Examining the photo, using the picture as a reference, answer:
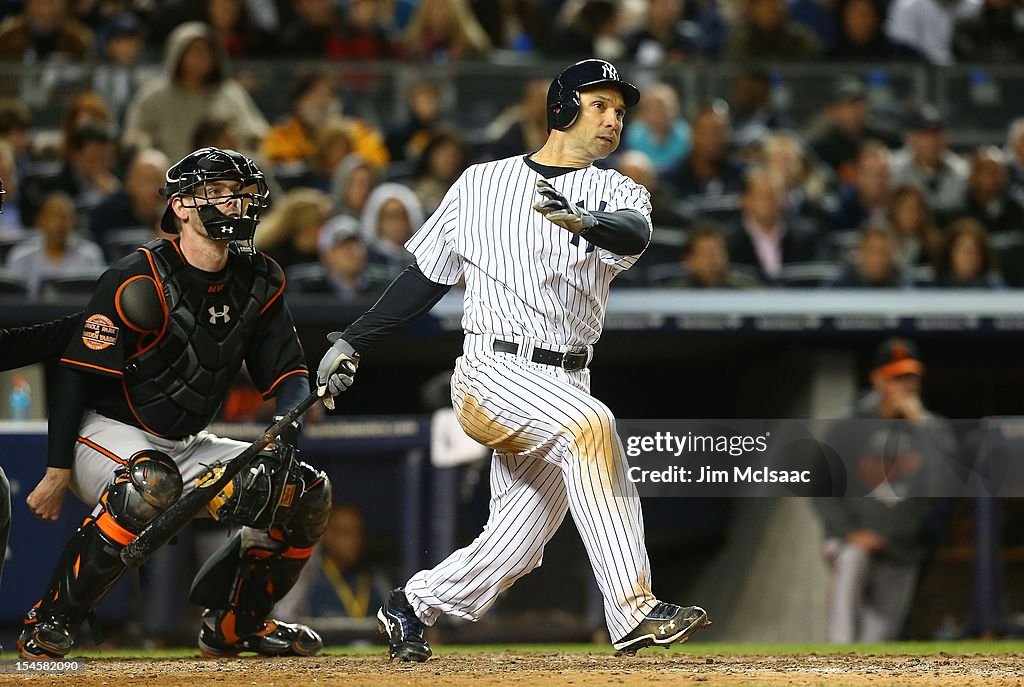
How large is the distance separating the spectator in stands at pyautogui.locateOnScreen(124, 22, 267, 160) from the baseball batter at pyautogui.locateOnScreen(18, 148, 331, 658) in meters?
4.14

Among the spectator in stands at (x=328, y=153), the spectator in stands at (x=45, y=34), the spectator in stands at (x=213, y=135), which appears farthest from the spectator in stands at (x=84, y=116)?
the spectator in stands at (x=328, y=153)

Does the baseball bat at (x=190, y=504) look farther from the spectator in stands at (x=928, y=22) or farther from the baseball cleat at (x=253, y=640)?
the spectator in stands at (x=928, y=22)

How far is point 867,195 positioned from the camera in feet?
32.5

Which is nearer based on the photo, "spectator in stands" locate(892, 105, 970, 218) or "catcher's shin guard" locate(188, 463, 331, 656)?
"catcher's shin guard" locate(188, 463, 331, 656)

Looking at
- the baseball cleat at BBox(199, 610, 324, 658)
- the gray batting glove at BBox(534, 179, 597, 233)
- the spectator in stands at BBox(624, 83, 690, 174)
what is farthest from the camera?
the spectator in stands at BBox(624, 83, 690, 174)

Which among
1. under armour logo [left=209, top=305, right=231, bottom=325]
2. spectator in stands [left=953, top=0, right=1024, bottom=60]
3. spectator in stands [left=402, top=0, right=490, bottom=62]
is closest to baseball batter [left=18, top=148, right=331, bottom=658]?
under armour logo [left=209, top=305, right=231, bottom=325]

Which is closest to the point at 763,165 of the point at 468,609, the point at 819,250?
the point at 819,250

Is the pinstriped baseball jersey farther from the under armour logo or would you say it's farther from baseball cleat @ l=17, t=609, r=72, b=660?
baseball cleat @ l=17, t=609, r=72, b=660

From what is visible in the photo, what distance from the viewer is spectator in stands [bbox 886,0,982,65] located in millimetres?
11648

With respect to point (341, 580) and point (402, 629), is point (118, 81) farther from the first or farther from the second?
point (402, 629)

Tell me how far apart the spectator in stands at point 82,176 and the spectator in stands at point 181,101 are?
276mm

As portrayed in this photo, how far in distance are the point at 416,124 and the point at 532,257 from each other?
5.40m

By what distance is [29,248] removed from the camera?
27.2ft

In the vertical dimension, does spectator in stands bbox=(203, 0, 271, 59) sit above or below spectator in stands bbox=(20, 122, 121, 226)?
above
